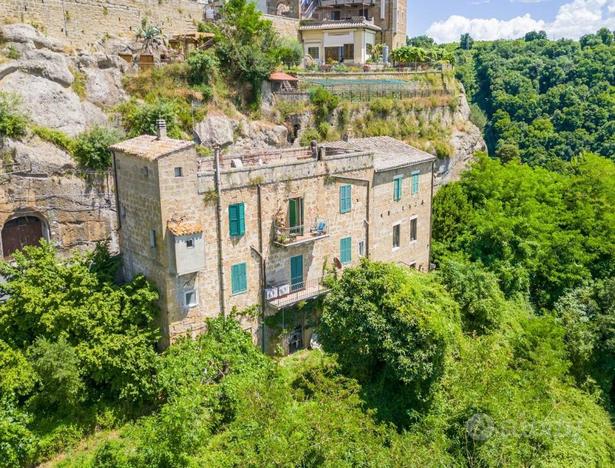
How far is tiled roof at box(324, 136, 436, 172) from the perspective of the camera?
29.3 meters

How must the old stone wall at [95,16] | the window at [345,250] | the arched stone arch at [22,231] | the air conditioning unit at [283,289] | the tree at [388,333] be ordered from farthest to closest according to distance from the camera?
the old stone wall at [95,16] < the window at [345,250] < the arched stone arch at [22,231] < the air conditioning unit at [283,289] < the tree at [388,333]

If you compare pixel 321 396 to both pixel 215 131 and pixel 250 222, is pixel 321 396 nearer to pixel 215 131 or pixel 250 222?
pixel 250 222

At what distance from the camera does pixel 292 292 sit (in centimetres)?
2564

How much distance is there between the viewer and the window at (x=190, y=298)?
22030 mm

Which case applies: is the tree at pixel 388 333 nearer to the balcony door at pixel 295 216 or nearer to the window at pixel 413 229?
the balcony door at pixel 295 216

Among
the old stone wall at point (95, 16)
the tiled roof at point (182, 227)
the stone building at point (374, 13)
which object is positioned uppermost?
the stone building at point (374, 13)

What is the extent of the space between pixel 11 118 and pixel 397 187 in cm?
1983

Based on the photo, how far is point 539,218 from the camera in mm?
37312

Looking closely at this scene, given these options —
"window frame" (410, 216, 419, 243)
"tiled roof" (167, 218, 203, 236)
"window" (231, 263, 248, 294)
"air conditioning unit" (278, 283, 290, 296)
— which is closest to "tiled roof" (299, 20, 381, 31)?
"window frame" (410, 216, 419, 243)

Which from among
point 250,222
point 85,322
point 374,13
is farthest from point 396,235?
point 374,13

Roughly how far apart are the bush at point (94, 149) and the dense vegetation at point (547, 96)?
48.9m

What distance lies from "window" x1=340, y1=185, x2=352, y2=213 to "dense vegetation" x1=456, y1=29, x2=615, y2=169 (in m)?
41.7

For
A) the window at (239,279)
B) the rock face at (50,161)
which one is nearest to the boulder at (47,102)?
the rock face at (50,161)

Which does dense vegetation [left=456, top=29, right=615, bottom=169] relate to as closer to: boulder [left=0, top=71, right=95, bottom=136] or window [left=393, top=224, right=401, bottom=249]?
window [left=393, top=224, right=401, bottom=249]
